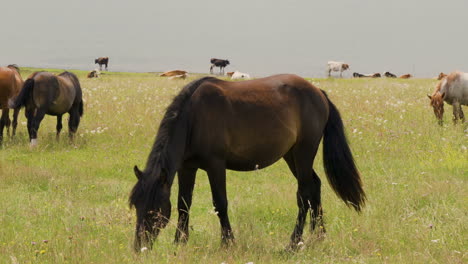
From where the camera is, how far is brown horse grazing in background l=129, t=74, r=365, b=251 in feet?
15.8

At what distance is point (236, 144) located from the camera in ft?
18.2

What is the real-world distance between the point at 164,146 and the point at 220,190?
0.88 m

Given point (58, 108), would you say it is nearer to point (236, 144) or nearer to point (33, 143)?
point (33, 143)

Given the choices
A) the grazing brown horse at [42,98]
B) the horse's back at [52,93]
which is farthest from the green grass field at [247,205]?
the horse's back at [52,93]

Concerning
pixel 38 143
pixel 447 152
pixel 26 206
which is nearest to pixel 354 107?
pixel 447 152


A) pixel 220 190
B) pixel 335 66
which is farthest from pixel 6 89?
pixel 335 66

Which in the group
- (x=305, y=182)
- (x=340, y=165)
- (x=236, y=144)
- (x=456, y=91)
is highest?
(x=456, y=91)

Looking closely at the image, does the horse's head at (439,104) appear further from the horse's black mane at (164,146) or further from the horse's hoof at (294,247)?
the horse's black mane at (164,146)

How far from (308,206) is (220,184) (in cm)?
157

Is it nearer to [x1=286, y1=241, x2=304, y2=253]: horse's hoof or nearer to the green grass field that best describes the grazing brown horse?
the green grass field

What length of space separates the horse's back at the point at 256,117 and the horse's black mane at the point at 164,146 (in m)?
0.12

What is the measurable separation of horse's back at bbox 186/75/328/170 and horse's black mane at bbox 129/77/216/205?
12 cm

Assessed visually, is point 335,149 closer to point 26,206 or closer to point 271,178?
point 271,178

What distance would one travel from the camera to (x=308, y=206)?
633cm
